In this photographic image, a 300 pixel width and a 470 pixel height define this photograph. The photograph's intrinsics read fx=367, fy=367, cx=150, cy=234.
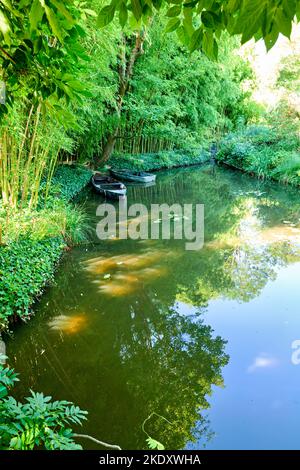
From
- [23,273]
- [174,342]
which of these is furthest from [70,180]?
[174,342]

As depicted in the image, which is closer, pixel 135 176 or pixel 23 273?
pixel 23 273

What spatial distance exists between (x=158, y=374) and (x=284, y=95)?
42.0 ft

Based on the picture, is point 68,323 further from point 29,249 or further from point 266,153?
point 266,153

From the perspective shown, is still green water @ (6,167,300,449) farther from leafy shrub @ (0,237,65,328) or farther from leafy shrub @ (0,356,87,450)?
leafy shrub @ (0,356,87,450)

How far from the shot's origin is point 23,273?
429 cm

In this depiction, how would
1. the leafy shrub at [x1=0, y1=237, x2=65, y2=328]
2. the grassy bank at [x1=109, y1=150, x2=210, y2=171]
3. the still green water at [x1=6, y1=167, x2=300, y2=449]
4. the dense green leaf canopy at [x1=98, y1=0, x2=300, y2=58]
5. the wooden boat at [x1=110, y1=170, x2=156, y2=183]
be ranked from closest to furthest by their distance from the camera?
the dense green leaf canopy at [x1=98, y1=0, x2=300, y2=58], the still green water at [x1=6, y1=167, x2=300, y2=449], the leafy shrub at [x1=0, y1=237, x2=65, y2=328], the wooden boat at [x1=110, y1=170, x2=156, y2=183], the grassy bank at [x1=109, y1=150, x2=210, y2=171]

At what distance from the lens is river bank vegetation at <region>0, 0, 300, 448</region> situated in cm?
118

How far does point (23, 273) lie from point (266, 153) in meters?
13.0

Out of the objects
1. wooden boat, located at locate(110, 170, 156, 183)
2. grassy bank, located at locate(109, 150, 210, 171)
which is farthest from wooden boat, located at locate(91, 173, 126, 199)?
grassy bank, located at locate(109, 150, 210, 171)

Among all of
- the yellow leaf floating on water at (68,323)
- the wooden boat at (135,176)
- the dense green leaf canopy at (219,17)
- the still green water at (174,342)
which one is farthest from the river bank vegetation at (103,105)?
the wooden boat at (135,176)

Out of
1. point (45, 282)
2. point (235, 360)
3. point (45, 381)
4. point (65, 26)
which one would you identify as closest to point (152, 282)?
point (45, 282)

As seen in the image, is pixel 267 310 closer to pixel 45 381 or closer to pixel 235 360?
pixel 235 360

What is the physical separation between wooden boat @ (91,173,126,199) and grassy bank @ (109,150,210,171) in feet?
7.77

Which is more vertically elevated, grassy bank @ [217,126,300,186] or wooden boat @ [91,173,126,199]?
grassy bank @ [217,126,300,186]
